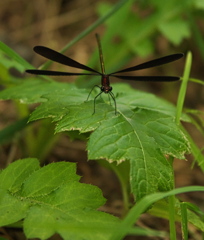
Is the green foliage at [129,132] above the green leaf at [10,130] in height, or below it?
below

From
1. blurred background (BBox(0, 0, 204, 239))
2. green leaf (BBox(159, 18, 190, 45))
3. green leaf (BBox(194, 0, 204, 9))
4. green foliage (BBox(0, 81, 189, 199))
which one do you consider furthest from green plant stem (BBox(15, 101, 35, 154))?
green leaf (BBox(194, 0, 204, 9))

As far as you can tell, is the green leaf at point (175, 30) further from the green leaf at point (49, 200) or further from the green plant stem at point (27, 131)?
the green leaf at point (49, 200)

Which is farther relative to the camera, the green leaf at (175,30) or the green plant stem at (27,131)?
the green leaf at (175,30)

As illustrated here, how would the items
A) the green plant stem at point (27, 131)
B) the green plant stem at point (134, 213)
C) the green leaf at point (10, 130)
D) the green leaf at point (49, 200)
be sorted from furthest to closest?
the green plant stem at point (27, 131)
the green leaf at point (10, 130)
the green leaf at point (49, 200)
the green plant stem at point (134, 213)

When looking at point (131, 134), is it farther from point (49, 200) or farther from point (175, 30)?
point (175, 30)

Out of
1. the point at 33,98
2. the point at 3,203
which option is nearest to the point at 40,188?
the point at 3,203

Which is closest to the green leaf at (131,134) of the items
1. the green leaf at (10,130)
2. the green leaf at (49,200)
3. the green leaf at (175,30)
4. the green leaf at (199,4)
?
the green leaf at (49,200)

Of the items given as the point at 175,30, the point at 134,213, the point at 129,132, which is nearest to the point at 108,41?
the point at 175,30
